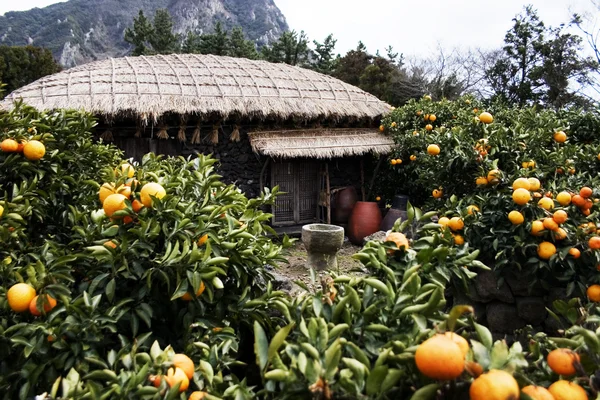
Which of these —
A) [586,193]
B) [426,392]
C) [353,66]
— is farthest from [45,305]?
[353,66]

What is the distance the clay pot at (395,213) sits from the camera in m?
8.26

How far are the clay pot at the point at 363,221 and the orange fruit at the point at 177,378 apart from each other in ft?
24.8

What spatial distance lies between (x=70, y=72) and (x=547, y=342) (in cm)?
1000

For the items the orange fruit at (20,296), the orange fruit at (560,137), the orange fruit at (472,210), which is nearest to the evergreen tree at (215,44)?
the orange fruit at (560,137)

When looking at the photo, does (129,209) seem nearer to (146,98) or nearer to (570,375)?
(570,375)

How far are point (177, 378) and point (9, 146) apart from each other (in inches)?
60.6

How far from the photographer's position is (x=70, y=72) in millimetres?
8867

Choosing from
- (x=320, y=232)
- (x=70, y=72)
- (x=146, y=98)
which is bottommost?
(x=320, y=232)

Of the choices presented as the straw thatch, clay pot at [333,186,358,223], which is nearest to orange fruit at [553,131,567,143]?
the straw thatch

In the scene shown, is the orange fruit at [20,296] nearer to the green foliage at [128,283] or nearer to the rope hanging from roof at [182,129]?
the green foliage at [128,283]

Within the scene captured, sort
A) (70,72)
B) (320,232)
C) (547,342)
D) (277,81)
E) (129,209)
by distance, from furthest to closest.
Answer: (277,81), (70,72), (320,232), (129,209), (547,342)

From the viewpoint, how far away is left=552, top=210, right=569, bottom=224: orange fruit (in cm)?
263

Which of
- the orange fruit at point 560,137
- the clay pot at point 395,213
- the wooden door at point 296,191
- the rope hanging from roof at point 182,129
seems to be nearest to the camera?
the orange fruit at point 560,137

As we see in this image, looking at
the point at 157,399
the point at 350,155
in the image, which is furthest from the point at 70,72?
the point at 157,399
